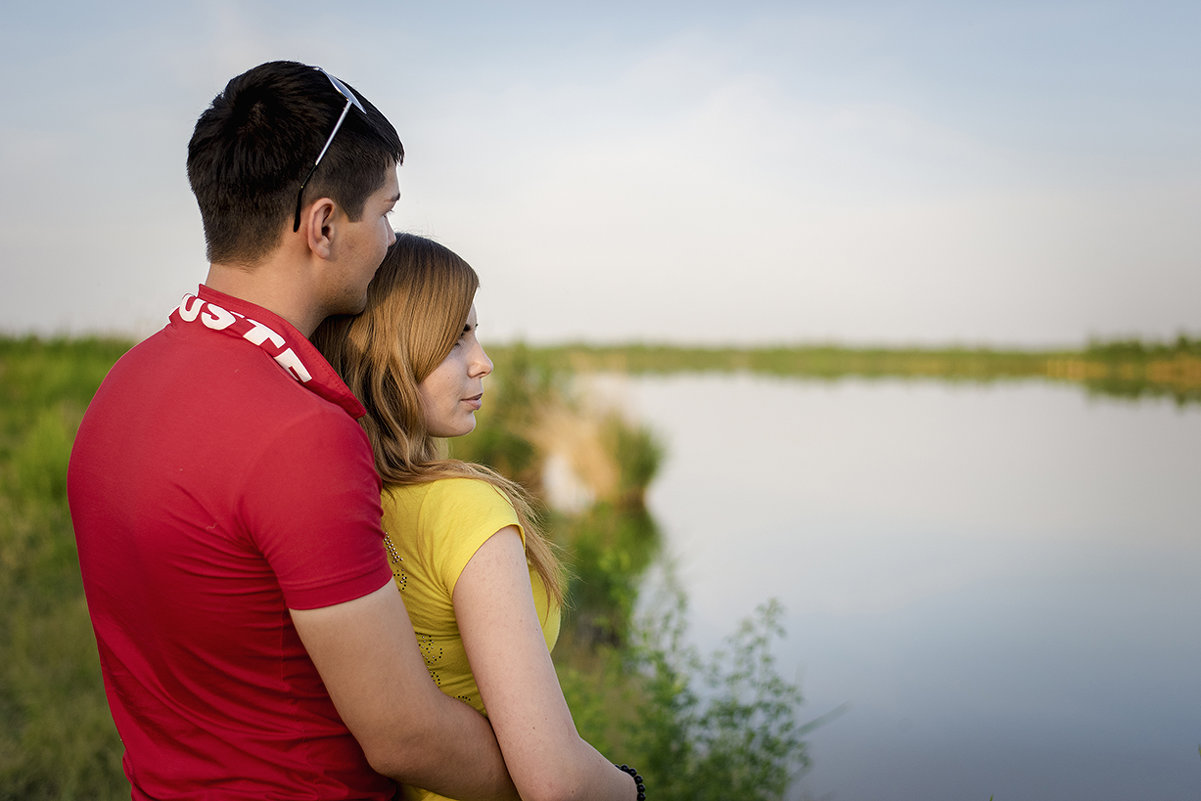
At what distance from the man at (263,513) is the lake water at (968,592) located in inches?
151

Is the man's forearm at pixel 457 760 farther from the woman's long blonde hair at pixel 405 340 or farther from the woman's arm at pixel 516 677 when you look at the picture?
the woman's long blonde hair at pixel 405 340

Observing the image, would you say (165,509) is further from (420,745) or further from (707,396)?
(707,396)

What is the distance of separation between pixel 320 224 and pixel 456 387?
0.49m

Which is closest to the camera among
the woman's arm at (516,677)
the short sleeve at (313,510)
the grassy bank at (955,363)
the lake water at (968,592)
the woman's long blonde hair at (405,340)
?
the short sleeve at (313,510)

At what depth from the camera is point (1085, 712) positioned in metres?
5.90

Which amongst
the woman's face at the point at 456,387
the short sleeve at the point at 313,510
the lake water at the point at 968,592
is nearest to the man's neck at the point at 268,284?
the short sleeve at the point at 313,510

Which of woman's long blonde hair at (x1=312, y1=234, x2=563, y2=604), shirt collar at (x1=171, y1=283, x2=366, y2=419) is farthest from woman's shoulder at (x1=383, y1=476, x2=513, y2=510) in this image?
shirt collar at (x1=171, y1=283, x2=366, y2=419)

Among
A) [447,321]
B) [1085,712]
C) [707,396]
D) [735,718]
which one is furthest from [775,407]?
[447,321]

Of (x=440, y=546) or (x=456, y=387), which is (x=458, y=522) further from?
(x=456, y=387)

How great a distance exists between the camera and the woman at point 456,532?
1.39 meters

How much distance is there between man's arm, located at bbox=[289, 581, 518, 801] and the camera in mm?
1198

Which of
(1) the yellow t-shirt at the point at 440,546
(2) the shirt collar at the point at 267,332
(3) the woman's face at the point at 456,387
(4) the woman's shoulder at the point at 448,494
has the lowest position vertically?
(1) the yellow t-shirt at the point at 440,546

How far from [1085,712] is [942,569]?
3179mm

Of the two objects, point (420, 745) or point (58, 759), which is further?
point (58, 759)
